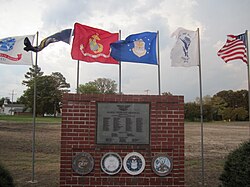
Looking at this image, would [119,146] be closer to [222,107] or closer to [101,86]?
[101,86]

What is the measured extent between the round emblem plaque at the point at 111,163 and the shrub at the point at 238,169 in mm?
2360

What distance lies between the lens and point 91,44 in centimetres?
903

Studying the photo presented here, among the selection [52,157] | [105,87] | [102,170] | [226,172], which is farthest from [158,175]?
Answer: [105,87]

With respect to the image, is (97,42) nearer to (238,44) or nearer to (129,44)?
(129,44)

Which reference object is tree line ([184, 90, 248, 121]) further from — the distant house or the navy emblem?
the distant house

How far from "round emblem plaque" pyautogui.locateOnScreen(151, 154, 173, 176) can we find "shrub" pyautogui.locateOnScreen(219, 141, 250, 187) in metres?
1.68

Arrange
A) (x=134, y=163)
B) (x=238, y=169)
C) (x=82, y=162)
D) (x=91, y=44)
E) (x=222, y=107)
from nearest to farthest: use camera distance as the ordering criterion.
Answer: (x=238, y=169) < (x=82, y=162) < (x=134, y=163) < (x=91, y=44) < (x=222, y=107)

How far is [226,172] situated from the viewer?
5535 mm

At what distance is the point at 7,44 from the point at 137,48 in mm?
3623

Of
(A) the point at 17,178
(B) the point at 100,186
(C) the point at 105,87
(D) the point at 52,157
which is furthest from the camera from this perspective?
(C) the point at 105,87

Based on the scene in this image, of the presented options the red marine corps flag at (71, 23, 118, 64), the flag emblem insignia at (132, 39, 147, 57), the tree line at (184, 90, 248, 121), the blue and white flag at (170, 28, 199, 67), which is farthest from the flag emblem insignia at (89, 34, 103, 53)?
the tree line at (184, 90, 248, 121)

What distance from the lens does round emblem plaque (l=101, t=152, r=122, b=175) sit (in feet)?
22.9

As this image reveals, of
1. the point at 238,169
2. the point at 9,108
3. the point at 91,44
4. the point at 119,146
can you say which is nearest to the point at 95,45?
the point at 91,44

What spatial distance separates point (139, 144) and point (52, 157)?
695cm
